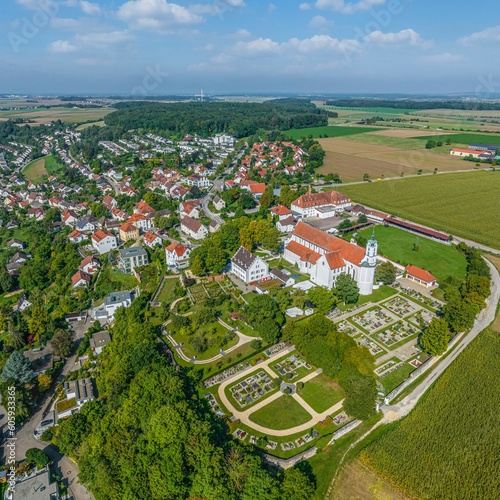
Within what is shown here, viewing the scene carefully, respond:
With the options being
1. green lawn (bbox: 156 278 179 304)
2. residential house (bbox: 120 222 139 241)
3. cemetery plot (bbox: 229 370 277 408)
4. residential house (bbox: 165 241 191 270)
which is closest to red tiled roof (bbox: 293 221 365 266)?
residential house (bbox: 165 241 191 270)

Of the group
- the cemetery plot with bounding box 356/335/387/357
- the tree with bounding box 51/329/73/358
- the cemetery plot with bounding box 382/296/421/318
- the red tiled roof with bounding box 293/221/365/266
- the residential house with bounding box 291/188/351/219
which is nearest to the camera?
the cemetery plot with bounding box 356/335/387/357

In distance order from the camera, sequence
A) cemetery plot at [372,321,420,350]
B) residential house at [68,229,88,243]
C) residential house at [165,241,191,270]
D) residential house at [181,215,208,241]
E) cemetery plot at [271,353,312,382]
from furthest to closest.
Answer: residential house at [68,229,88,243]
residential house at [181,215,208,241]
residential house at [165,241,191,270]
cemetery plot at [372,321,420,350]
cemetery plot at [271,353,312,382]

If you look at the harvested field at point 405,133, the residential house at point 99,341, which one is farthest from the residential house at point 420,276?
the harvested field at point 405,133

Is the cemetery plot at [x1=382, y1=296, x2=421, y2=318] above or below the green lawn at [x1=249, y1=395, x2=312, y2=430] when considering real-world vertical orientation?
above

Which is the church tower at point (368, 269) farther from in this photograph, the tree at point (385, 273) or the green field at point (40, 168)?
the green field at point (40, 168)

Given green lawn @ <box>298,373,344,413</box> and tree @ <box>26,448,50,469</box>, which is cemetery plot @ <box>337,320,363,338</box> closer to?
green lawn @ <box>298,373,344,413</box>

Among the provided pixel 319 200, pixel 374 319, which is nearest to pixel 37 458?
pixel 374 319
